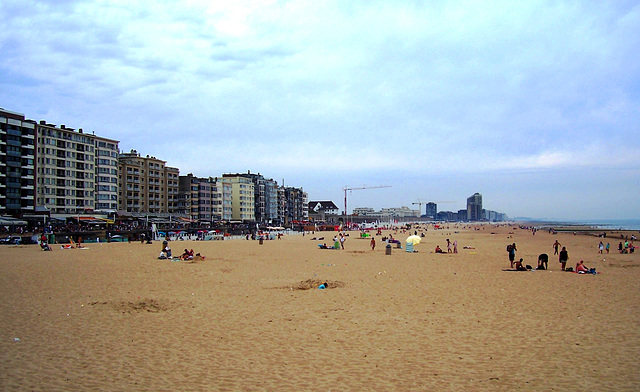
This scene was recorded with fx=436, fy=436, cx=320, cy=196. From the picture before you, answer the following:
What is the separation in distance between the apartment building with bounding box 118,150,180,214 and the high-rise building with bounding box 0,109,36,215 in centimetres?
2588

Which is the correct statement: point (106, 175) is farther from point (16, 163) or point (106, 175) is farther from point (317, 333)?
point (317, 333)

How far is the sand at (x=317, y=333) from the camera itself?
7.82 metres

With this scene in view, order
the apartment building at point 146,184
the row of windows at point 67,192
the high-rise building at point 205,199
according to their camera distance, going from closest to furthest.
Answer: the row of windows at point 67,192 < the apartment building at point 146,184 < the high-rise building at point 205,199

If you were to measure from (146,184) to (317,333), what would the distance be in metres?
95.8

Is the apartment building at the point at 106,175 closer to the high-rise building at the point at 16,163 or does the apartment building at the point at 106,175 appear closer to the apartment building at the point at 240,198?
the high-rise building at the point at 16,163

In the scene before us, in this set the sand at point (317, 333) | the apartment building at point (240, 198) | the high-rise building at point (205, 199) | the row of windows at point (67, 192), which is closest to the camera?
the sand at point (317, 333)

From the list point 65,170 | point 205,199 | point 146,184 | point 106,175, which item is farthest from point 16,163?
point 205,199

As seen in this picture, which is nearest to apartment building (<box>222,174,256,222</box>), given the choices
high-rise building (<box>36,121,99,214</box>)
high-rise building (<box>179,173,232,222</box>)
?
high-rise building (<box>179,173,232,222</box>)

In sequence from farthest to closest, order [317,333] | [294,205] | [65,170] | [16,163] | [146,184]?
[294,205] → [146,184] → [65,170] → [16,163] → [317,333]

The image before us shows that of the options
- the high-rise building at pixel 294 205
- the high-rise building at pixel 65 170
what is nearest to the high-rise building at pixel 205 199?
the high-rise building at pixel 65 170

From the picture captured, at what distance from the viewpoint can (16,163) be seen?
64.0 m

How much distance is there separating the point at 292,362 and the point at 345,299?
6602 millimetres

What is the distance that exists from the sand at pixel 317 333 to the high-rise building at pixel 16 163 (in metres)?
52.9

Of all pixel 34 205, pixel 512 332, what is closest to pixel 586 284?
pixel 512 332
